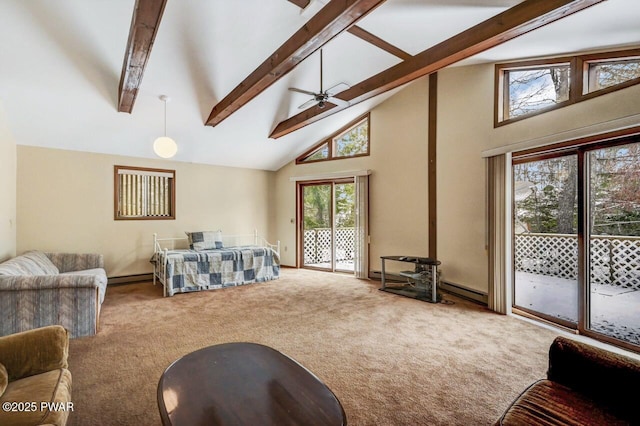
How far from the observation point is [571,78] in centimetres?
324

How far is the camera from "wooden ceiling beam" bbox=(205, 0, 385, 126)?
2340 millimetres

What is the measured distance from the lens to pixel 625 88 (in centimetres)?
274

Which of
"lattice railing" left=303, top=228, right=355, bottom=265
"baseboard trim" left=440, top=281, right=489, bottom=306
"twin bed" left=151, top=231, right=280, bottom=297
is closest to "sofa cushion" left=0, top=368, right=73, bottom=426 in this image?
"twin bed" left=151, top=231, right=280, bottom=297

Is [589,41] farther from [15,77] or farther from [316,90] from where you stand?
[15,77]

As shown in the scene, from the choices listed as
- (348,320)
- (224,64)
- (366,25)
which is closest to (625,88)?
(366,25)

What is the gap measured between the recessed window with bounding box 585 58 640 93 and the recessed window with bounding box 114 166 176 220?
21.0 ft

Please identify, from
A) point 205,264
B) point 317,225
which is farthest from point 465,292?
point 205,264

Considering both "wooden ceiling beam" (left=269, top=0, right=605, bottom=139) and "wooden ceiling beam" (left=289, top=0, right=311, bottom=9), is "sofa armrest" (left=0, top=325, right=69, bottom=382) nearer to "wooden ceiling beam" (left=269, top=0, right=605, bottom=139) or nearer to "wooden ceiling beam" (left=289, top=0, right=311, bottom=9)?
"wooden ceiling beam" (left=289, top=0, right=311, bottom=9)

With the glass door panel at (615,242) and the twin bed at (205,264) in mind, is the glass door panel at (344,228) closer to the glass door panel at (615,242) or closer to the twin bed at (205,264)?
the twin bed at (205,264)

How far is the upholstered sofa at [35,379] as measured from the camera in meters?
1.27

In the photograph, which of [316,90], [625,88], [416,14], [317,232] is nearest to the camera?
[625,88]

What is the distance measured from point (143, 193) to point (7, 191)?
73.1 inches

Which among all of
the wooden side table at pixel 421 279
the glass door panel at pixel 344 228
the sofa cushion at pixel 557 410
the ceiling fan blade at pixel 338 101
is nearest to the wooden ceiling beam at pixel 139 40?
the ceiling fan blade at pixel 338 101

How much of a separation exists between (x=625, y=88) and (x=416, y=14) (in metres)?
2.01
